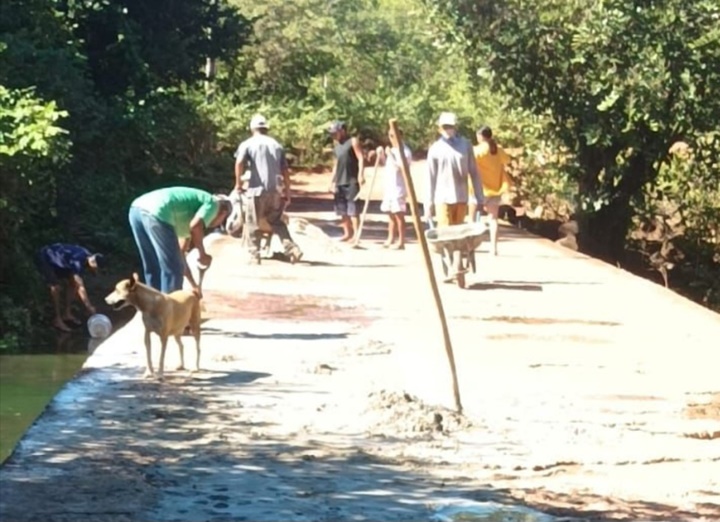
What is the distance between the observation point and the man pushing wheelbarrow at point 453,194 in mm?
16125

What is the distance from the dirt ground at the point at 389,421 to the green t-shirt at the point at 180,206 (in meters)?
1.03

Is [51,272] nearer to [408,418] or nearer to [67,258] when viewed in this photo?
[67,258]

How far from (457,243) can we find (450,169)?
2.71ft

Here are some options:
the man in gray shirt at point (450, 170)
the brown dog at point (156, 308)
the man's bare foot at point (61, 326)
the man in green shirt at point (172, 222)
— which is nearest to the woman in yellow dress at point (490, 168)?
the man in gray shirt at point (450, 170)

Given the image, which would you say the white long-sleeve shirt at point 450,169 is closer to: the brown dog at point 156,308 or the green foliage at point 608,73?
the brown dog at point 156,308

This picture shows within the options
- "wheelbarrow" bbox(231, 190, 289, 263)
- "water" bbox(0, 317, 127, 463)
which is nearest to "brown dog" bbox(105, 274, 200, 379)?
"water" bbox(0, 317, 127, 463)

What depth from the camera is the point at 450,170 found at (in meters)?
16.5

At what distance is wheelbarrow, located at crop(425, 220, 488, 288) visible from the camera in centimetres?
1602

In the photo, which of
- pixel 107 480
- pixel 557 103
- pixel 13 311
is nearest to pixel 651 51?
pixel 557 103

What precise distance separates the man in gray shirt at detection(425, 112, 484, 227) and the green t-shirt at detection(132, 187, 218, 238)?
178 inches

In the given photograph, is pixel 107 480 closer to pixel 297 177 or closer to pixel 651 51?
pixel 651 51

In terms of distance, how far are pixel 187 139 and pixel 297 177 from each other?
721 cm

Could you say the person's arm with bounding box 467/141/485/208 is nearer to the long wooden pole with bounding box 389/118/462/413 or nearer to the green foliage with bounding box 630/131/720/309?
the long wooden pole with bounding box 389/118/462/413

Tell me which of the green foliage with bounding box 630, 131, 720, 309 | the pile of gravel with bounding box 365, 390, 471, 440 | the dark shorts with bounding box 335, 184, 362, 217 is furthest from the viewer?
the green foliage with bounding box 630, 131, 720, 309
